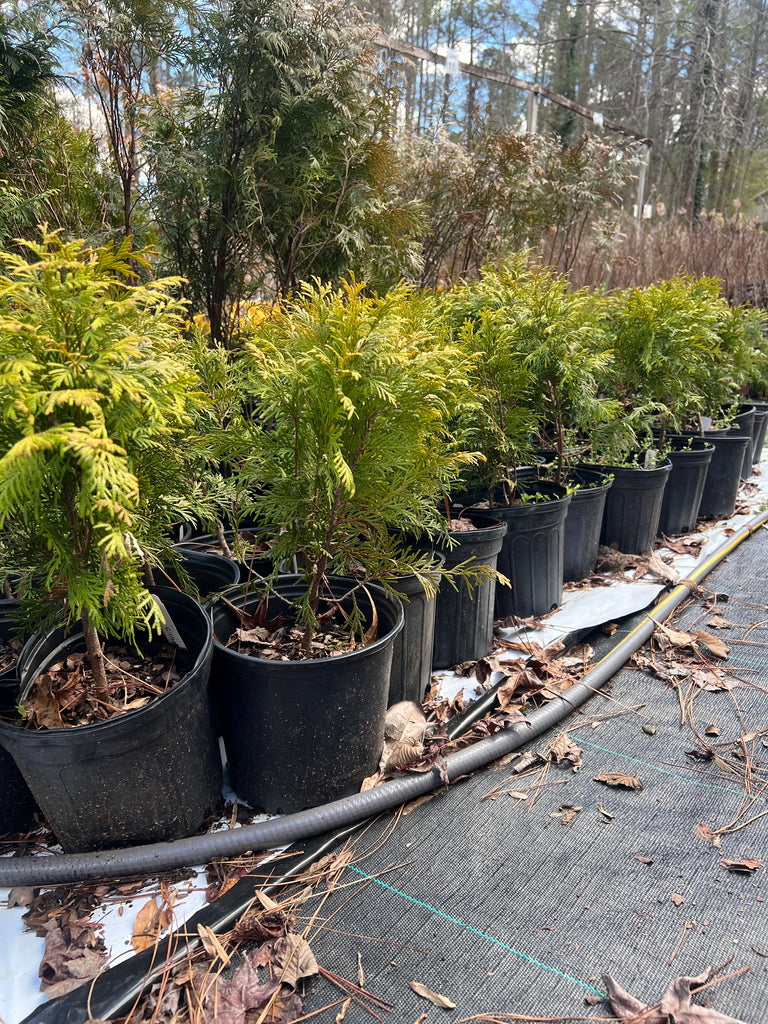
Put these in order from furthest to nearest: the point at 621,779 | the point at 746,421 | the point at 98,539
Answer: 1. the point at 746,421
2. the point at 621,779
3. the point at 98,539

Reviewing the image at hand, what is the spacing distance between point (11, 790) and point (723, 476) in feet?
15.6

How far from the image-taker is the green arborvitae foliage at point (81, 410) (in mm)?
1228

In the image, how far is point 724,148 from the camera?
17.6m

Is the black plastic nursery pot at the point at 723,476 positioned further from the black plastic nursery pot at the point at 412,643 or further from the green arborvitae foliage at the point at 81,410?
the green arborvitae foliage at the point at 81,410

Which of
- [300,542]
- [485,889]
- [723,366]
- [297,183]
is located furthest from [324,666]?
[723,366]

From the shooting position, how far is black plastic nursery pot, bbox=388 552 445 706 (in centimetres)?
227

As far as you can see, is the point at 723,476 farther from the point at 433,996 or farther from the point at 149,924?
the point at 149,924

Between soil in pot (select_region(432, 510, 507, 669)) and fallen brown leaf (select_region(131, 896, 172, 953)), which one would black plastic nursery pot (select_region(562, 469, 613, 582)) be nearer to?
soil in pot (select_region(432, 510, 507, 669))

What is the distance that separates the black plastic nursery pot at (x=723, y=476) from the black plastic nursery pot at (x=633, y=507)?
945mm

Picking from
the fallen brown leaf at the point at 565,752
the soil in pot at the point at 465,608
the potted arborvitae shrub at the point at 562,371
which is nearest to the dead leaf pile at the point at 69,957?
→ the fallen brown leaf at the point at 565,752

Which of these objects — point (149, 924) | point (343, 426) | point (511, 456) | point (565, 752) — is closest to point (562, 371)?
point (511, 456)

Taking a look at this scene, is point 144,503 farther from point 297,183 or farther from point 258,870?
point 297,183

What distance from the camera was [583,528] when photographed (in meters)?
3.55

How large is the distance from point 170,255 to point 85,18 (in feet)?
3.96
